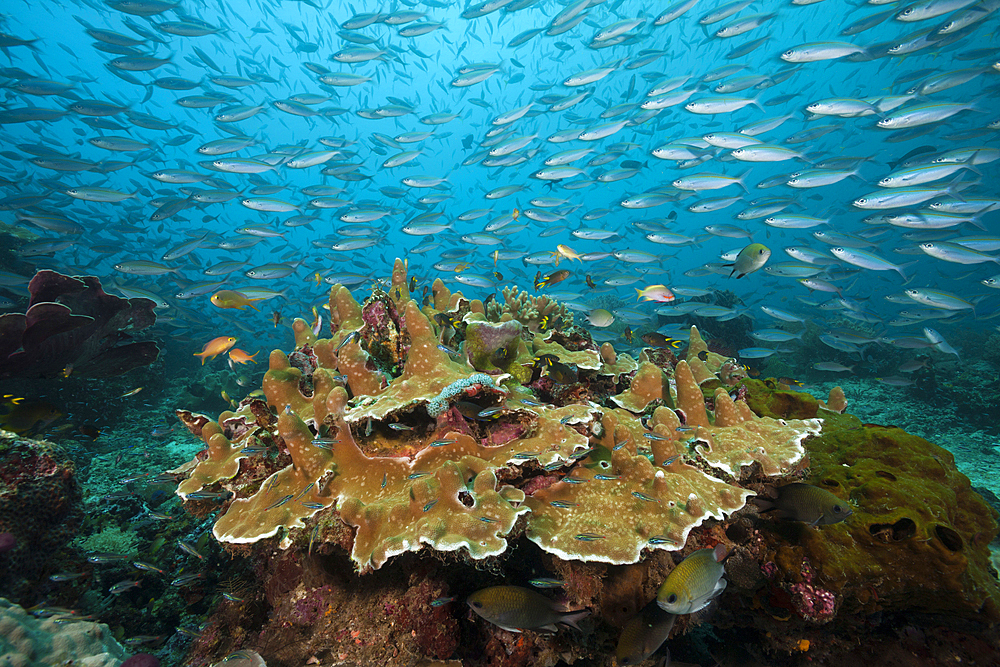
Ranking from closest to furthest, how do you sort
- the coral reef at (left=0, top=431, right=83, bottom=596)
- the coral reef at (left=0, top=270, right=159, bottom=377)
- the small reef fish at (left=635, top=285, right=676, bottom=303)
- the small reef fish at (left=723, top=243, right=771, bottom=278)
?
the coral reef at (left=0, top=431, right=83, bottom=596)
the coral reef at (left=0, top=270, right=159, bottom=377)
the small reef fish at (left=723, top=243, right=771, bottom=278)
the small reef fish at (left=635, top=285, right=676, bottom=303)

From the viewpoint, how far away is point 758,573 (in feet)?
8.91

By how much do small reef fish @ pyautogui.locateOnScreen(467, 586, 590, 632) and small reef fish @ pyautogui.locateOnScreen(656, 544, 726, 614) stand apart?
0.55 meters

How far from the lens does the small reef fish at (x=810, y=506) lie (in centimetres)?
243

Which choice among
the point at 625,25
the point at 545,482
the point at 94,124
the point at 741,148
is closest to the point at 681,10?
the point at 625,25

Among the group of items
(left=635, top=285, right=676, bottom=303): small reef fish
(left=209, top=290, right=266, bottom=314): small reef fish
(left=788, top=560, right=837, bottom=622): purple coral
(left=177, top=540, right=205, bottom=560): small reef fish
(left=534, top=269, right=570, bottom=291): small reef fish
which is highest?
(left=209, top=290, right=266, bottom=314): small reef fish

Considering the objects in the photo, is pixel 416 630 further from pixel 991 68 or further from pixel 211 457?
pixel 991 68

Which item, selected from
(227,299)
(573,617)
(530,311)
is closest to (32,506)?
(227,299)

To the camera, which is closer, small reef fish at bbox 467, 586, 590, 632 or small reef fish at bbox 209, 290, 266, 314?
small reef fish at bbox 467, 586, 590, 632

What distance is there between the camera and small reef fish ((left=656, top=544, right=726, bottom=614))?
207cm

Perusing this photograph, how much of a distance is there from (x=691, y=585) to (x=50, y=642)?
4431 millimetres

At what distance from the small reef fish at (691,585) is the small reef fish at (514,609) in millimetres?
549


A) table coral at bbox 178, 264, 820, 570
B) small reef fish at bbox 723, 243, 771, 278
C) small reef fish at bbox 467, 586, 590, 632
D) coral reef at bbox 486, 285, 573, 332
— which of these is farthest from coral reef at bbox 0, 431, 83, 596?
small reef fish at bbox 723, 243, 771, 278

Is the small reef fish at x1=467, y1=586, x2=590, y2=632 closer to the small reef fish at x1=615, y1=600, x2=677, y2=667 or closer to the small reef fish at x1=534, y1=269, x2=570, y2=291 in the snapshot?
the small reef fish at x1=615, y1=600, x2=677, y2=667

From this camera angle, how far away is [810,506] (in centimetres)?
249
